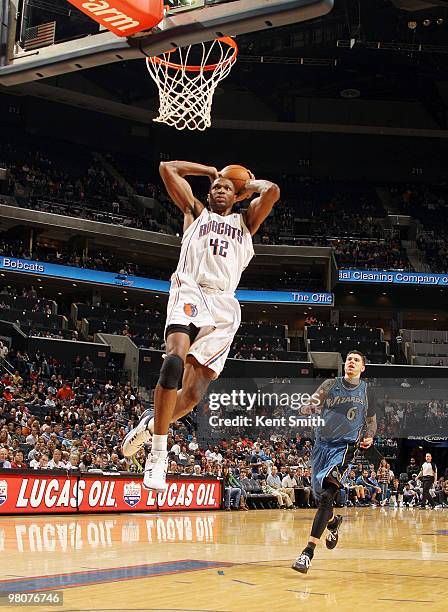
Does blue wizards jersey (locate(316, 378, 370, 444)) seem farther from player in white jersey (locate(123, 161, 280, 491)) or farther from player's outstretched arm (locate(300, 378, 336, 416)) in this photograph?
player in white jersey (locate(123, 161, 280, 491))

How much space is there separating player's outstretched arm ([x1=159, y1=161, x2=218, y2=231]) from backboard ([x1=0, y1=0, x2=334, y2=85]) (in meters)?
1.57

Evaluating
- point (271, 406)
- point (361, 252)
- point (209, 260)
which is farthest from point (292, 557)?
point (361, 252)

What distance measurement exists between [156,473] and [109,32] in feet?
13.8

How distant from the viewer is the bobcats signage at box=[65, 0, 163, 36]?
21.8 feet

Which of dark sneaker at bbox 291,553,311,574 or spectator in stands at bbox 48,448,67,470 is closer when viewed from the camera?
dark sneaker at bbox 291,553,311,574

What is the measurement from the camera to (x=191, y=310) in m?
5.52

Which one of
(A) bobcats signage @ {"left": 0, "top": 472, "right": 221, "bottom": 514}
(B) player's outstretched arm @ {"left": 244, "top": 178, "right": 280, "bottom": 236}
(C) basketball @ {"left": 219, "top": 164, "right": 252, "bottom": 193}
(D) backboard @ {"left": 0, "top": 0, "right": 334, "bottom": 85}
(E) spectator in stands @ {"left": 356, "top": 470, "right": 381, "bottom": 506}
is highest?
(D) backboard @ {"left": 0, "top": 0, "right": 334, "bottom": 85}

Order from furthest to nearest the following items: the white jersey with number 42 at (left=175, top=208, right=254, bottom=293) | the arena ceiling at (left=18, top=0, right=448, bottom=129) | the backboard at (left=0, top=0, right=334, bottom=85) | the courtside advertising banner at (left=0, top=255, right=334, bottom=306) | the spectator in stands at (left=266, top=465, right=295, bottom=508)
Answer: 1. the arena ceiling at (left=18, top=0, right=448, bottom=129)
2. the courtside advertising banner at (left=0, top=255, right=334, bottom=306)
3. the spectator in stands at (left=266, top=465, right=295, bottom=508)
4. the backboard at (left=0, top=0, right=334, bottom=85)
5. the white jersey with number 42 at (left=175, top=208, right=254, bottom=293)

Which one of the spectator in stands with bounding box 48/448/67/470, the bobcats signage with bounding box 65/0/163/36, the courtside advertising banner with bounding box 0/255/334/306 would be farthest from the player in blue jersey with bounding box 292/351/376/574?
the courtside advertising banner with bounding box 0/255/334/306

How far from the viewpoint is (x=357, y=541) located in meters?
11.3

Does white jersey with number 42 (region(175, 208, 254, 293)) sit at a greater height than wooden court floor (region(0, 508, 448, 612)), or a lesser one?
greater

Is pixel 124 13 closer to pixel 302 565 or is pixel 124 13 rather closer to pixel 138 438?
pixel 138 438

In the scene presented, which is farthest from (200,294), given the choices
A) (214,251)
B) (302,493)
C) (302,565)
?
(302,493)

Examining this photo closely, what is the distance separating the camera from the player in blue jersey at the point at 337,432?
7.52m
